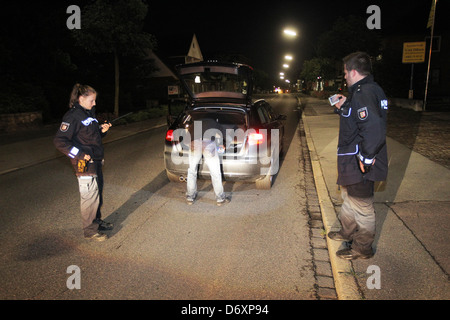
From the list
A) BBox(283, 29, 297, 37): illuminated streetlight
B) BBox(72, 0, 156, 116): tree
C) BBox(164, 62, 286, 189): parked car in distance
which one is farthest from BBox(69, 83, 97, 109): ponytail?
BBox(72, 0, 156, 116): tree

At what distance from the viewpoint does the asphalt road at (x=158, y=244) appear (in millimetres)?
3164

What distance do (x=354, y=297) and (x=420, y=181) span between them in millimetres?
3977

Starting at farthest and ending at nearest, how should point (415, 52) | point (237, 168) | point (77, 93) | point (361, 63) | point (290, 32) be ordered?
point (415, 52)
point (290, 32)
point (237, 168)
point (77, 93)
point (361, 63)

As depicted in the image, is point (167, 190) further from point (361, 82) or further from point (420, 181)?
point (420, 181)

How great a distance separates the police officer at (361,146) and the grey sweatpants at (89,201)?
115 inches

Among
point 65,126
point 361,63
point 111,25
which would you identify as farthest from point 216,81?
point 111,25

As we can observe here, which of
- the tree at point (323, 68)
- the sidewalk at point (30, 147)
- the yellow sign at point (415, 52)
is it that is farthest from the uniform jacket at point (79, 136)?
the tree at point (323, 68)

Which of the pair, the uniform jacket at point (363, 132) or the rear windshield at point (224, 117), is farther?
the rear windshield at point (224, 117)

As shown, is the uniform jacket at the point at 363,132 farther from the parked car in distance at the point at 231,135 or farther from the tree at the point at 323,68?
the tree at the point at 323,68

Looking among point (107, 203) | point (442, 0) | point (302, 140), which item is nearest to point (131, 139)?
point (302, 140)

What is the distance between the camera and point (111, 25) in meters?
16.5

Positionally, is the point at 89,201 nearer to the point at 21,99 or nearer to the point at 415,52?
the point at 21,99

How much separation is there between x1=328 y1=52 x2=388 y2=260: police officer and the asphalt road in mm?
690

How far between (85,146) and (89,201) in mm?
683
